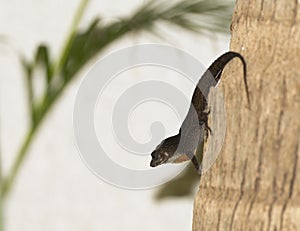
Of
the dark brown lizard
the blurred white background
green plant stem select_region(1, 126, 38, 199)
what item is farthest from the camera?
the blurred white background

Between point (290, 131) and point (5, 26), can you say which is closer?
point (290, 131)

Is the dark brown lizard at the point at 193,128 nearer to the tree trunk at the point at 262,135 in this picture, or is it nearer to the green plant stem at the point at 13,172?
the tree trunk at the point at 262,135

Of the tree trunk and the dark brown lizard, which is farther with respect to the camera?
the dark brown lizard

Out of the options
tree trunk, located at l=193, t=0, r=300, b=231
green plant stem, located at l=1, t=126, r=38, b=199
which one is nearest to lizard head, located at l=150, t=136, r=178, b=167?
tree trunk, located at l=193, t=0, r=300, b=231

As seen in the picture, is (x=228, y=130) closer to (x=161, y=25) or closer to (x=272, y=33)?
(x=272, y=33)

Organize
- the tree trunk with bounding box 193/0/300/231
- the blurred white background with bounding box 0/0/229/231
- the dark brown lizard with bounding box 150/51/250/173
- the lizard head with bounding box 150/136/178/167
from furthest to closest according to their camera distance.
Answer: the blurred white background with bounding box 0/0/229/231 < the lizard head with bounding box 150/136/178/167 < the dark brown lizard with bounding box 150/51/250/173 < the tree trunk with bounding box 193/0/300/231

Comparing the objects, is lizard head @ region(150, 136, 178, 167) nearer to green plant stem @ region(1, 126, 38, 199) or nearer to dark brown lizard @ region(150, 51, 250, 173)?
dark brown lizard @ region(150, 51, 250, 173)

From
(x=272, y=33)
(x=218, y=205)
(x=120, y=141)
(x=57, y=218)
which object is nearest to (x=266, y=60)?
(x=272, y=33)

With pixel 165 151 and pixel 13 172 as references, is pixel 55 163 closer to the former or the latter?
pixel 13 172
